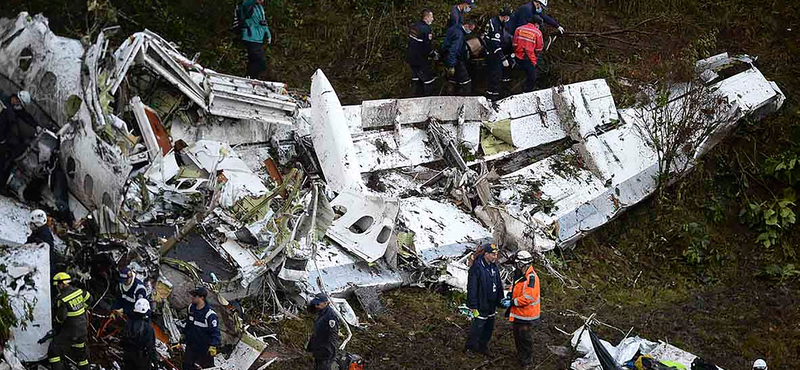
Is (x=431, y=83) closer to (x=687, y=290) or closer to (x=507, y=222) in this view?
(x=507, y=222)

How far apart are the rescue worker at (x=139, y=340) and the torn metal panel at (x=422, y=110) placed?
4.57 m

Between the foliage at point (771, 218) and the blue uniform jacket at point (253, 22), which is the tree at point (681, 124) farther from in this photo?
the blue uniform jacket at point (253, 22)

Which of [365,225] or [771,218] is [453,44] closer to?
[365,225]

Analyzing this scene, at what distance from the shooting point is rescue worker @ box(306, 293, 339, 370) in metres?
7.90

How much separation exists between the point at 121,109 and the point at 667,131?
20.7 feet

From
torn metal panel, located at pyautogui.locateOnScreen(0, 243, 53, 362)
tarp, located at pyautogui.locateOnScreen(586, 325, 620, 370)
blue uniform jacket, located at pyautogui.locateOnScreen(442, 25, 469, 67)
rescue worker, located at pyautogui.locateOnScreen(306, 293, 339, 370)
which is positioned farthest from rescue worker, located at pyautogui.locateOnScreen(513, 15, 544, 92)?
torn metal panel, located at pyautogui.locateOnScreen(0, 243, 53, 362)

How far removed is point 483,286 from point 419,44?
4904 millimetres

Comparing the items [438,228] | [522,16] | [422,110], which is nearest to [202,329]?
[438,228]

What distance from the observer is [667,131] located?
12.1 meters

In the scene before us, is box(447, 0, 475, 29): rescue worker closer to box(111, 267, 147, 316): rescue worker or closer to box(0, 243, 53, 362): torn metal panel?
box(111, 267, 147, 316): rescue worker

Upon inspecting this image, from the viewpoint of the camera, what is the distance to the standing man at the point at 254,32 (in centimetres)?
1279

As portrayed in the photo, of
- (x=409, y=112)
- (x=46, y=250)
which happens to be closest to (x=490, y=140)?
(x=409, y=112)

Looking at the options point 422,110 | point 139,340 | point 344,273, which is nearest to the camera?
point 139,340

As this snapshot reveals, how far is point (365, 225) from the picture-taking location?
34.1 ft
